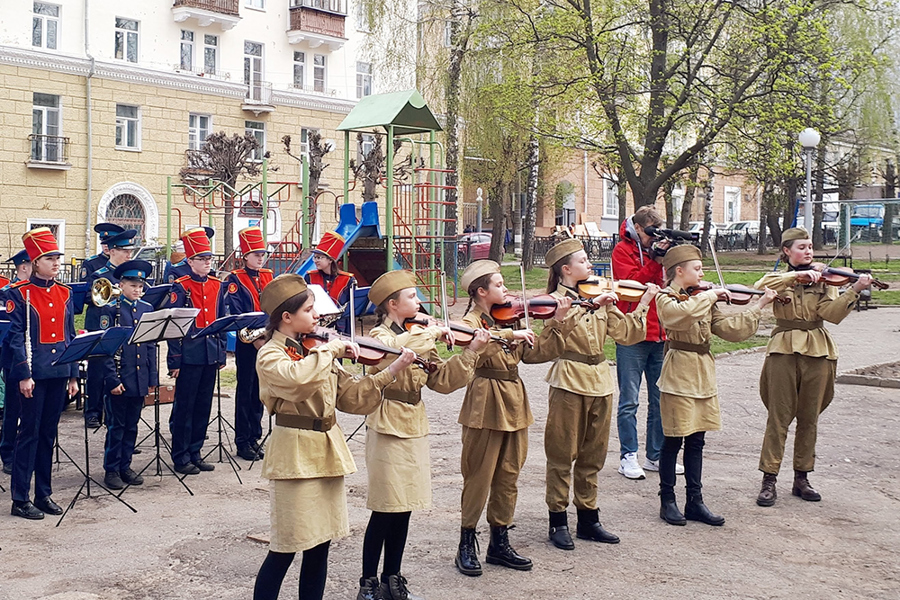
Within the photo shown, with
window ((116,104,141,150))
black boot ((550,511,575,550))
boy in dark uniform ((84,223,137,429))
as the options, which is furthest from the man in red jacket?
window ((116,104,141,150))

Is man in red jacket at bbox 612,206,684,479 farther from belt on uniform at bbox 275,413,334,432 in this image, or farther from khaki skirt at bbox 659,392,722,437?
belt on uniform at bbox 275,413,334,432

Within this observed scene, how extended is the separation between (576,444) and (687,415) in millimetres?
890

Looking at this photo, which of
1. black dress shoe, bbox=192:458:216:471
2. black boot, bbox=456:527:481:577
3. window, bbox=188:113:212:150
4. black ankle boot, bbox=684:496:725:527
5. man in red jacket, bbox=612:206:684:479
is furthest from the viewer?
window, bbox=188:113:212:150

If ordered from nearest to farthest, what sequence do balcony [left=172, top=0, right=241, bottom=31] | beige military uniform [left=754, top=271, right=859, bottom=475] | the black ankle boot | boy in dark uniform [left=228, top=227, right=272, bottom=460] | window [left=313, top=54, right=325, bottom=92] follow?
the black ankle boot
beige military uniform [left=754, top=271, right=859, bottom=475]
boy in dark uniform [left=228, top=227, right=272, bottom=460]
balcony [left=172, top=0, right=241, bottom=31]
window [left=313, top=54, right=325, bottom=92]

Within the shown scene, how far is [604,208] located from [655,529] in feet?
163

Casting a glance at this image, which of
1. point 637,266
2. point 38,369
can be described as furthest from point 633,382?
point 38,369

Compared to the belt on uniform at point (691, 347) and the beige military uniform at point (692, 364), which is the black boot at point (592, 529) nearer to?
the beige military uniform at point (692, 364)

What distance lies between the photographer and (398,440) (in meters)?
4.92

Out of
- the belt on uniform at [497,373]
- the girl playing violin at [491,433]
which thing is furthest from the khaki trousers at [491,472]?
the belt on uniform at [497,373]

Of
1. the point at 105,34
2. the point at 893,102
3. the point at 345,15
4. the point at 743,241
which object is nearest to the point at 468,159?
the point at 345,15

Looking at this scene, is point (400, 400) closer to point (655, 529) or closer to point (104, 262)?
point (655, 529)

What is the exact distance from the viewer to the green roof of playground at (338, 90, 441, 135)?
1700 centimetres

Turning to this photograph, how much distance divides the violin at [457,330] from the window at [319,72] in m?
32.0

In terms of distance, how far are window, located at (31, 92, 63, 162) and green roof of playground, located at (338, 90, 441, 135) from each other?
1511cm
